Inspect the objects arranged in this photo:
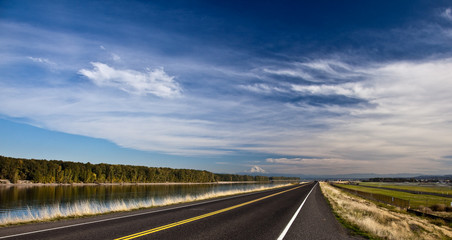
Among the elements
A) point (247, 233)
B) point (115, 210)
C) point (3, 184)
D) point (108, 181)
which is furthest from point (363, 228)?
point (108, 181)

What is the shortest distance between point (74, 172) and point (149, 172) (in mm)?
45515

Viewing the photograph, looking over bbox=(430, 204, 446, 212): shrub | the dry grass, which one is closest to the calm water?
the dry grass

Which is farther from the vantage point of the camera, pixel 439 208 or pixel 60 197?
A: pixel 60 197

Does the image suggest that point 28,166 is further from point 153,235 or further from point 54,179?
point 153,235

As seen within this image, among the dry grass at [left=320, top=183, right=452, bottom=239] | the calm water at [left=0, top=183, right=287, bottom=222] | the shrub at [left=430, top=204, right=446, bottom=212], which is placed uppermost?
the dry grass at [left=320, top=183, right=452, bottom=239]

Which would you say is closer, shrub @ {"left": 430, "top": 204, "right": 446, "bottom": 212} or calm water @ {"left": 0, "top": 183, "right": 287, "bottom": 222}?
calm water @ {"left": 0, "top": 183, "right": 287, "bottom": 222}

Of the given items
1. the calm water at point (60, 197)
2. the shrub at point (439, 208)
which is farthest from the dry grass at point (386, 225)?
the shrub at point (439, 208)

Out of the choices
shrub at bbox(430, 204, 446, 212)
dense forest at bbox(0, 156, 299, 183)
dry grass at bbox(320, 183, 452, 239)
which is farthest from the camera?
dense forest at bbox(0, 156, 299, 183)

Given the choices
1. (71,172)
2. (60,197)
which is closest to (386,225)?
(60,197)

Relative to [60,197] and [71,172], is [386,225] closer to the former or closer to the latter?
[60,197]

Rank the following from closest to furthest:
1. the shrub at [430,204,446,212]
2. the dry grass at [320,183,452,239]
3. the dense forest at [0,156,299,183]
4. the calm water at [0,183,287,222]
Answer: the dry grass at [320,183,452,239] < the calm water at [0,183,287,222] < the shrub at [430,204,446,212] < the dense forest at [0,156,299,183]

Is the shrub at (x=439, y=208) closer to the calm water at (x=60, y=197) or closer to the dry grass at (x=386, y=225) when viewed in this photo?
the dry grass at (x=386, y=225)

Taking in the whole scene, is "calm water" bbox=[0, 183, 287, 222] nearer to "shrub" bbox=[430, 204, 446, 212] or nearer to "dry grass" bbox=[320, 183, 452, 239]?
"dry grass" bbox=[320, 183, 452, 239]

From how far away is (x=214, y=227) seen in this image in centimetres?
1078
